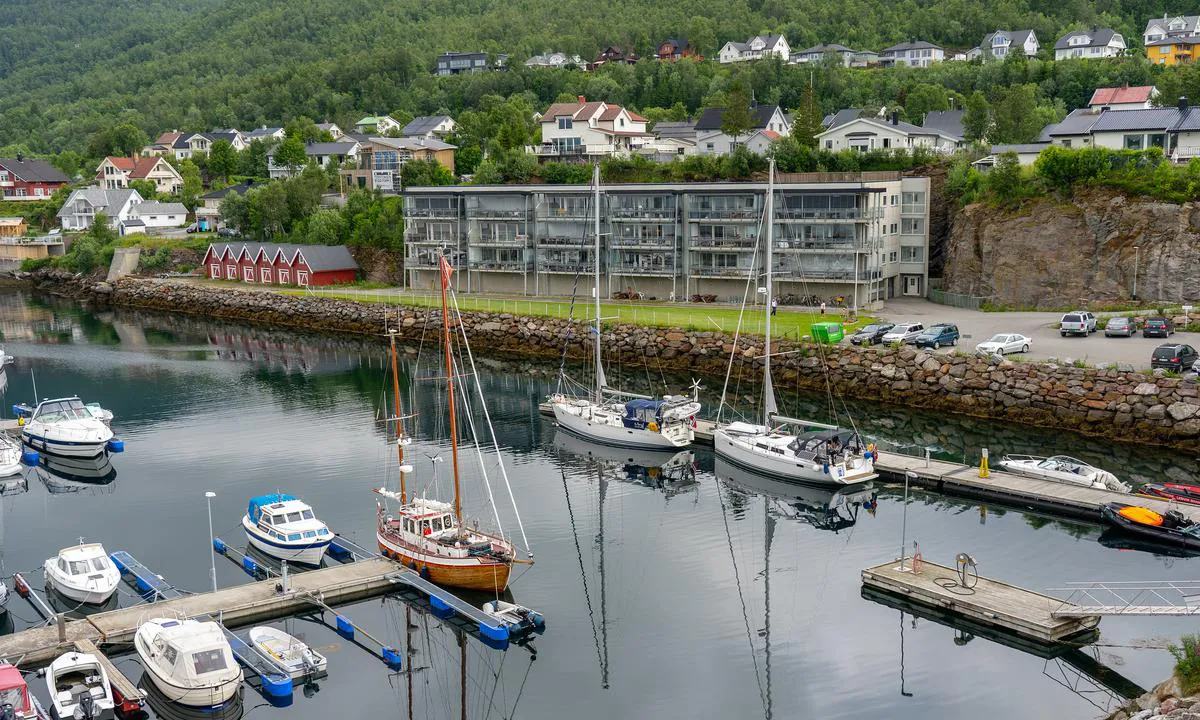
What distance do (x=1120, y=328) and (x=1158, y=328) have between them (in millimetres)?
1784

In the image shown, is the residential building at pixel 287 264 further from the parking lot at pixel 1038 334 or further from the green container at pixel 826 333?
the green container at pixel 826 333

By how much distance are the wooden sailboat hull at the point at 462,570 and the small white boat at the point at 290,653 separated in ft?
16.8

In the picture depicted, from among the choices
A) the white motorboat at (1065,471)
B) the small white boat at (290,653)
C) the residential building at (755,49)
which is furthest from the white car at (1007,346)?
the residential building at (755,49)

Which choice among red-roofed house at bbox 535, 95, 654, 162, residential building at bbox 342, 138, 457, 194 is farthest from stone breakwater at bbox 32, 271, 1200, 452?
residential building at bbox 342, 138, 457, 194

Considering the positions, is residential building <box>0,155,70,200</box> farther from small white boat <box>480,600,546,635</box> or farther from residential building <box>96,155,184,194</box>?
small white boat <box>480,600,546,635</box>

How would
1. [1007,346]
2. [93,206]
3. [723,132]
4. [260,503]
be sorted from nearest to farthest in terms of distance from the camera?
[260,503] < [1007,346] < [723,132] < [93,206]

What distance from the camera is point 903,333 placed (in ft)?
203

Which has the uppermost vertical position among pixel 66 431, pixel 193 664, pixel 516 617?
pixel 66 431

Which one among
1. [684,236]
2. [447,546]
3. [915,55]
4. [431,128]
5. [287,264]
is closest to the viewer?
[447,546]

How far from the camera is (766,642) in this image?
31.8 meters

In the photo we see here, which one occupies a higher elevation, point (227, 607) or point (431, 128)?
point (431, 128)

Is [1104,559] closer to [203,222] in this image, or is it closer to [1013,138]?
[1013,138]

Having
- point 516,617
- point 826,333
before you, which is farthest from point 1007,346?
point 516,617

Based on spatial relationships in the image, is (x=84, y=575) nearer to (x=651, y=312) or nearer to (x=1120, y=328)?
(x=651, y=312)
